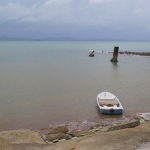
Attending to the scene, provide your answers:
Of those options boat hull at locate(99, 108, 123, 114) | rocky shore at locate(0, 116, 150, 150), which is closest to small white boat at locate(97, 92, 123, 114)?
boat hull at locate(99, 108, 123, 114)

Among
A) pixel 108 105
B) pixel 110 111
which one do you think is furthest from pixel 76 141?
pixel 108 105

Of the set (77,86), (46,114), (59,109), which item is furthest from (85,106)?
(77,86)

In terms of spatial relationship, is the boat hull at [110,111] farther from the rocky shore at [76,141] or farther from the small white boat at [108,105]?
the rocky shore at [76,141]

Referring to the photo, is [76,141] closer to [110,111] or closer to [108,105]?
[110,111]

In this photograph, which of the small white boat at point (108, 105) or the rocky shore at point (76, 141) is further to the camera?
the small white boat at point (108, 105)

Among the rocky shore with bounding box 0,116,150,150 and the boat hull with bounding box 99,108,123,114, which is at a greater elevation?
the rocky shore with bounding box 0,116,150,150

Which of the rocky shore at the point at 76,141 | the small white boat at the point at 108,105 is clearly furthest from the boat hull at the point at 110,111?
the rocky shore at the point at 76,141

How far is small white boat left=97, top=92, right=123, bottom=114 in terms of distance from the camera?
20.0 metres

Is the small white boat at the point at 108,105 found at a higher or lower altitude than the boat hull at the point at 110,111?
higher

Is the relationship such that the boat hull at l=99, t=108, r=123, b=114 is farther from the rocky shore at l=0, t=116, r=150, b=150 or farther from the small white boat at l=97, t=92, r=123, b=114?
the rocky shore at l=0, t=116, r=150, b=150

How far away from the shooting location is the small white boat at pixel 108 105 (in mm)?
19969

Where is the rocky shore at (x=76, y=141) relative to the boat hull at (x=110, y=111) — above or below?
above

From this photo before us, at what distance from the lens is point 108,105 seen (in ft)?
68.6

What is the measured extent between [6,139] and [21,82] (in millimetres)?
20874
